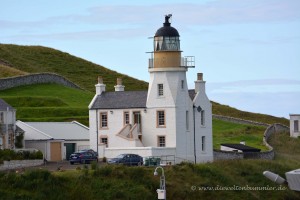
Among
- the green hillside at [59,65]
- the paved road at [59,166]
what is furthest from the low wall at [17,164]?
the green hillside at [59,65]

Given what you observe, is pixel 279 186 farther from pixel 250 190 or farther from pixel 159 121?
pixel 159 121

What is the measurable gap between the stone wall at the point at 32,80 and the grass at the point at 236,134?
77.2ft

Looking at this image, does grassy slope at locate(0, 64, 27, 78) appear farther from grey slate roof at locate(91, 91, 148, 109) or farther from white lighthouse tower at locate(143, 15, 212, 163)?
white lighthouse tower at locate(143, 15, 212, 163)

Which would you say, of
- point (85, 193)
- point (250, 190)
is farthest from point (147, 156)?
point (85, 193)

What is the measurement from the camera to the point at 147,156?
6600 cm

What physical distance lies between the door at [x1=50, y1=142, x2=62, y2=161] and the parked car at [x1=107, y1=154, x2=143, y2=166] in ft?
24.4

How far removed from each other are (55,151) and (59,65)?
7952 centimetres

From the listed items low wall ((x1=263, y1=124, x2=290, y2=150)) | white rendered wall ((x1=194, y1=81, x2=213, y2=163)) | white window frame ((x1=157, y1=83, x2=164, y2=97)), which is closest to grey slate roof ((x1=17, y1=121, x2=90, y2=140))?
white window frame ((x1=157, y1=83, x2=164, y2=97))

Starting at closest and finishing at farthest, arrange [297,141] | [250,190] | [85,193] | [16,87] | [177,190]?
1. [85,193]
2. [177,190]
3. [250,190]
4. [297,141]
5. [16,87]

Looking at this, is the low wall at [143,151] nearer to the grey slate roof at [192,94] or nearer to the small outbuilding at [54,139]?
the small outbuilding at [54,139]

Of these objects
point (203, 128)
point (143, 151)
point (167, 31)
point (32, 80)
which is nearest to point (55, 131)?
point (143, 151)

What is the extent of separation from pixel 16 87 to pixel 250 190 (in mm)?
54399

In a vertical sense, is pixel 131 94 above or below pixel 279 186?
above

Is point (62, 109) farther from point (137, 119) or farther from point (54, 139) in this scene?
point (137, 119)
